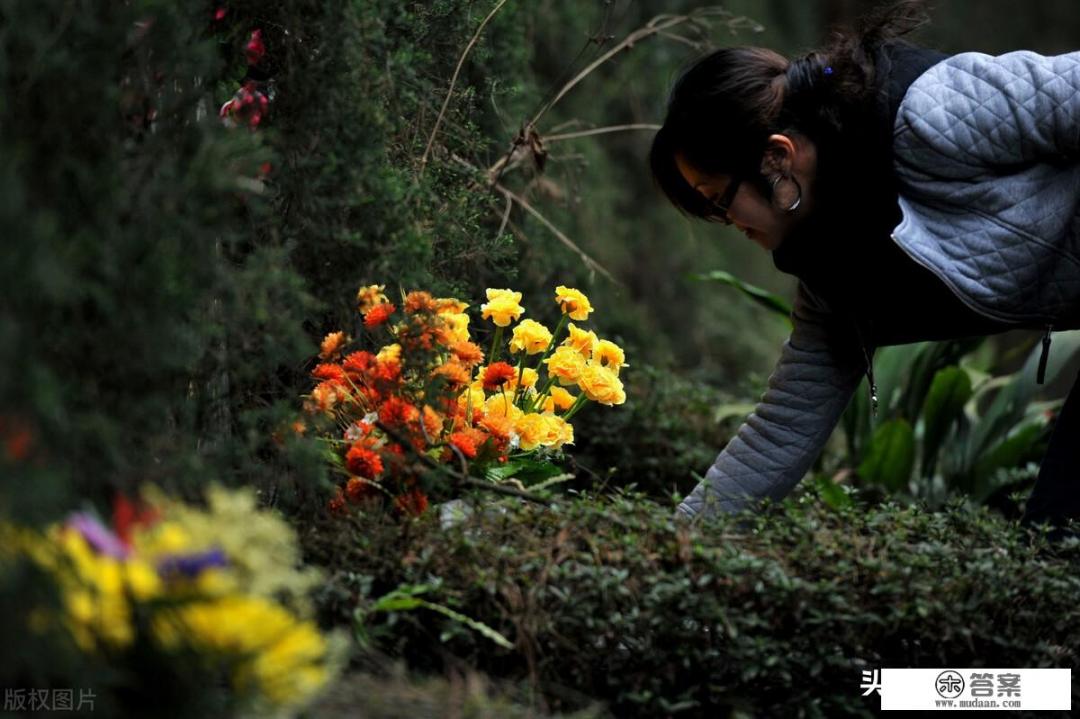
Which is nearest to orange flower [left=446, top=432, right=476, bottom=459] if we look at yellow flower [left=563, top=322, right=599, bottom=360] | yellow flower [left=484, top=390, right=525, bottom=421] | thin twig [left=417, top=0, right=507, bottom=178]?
yellow flower [left=484, top=390, right=525, bottom=421]

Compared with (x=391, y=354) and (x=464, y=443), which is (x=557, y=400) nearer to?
(x=464, y=443)

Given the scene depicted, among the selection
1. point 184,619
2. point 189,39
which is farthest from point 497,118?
point 184,619

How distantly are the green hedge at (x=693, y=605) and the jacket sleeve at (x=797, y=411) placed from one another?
0.51 m

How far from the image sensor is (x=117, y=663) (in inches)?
44.3

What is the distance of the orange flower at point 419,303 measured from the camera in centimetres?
185

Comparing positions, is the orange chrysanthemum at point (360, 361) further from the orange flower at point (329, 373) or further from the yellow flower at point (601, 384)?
the yellow flower at point (601, 384)

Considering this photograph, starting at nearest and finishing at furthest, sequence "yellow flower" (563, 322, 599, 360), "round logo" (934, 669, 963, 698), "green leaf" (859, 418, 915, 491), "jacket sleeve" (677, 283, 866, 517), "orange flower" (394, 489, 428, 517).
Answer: "round logo" (934, 669, 963, 698)
"orange flower" (394, 489, 428, 517)
"yellow flower" (563, 322, 599, 360)
"jacket sleeve" (677, 283, 866, 517)
"green leaf" (859, 418, 915, 491)

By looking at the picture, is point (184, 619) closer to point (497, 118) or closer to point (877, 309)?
point (877, 309)

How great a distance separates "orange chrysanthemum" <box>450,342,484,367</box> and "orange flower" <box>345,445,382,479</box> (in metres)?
0.23

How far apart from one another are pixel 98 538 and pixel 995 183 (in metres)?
1.59

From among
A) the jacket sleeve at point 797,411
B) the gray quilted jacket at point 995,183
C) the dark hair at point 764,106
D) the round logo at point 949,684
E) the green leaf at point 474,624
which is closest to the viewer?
the green leaf at point 474,624

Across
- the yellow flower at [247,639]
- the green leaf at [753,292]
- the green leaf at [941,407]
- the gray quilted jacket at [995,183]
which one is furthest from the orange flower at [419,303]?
the green leaf at [941,407]

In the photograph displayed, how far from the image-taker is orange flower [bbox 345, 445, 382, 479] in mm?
1848

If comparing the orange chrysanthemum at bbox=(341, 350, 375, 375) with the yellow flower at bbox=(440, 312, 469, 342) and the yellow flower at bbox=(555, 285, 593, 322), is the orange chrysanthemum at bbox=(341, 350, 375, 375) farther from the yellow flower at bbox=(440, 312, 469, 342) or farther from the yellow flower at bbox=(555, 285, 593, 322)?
the yellow flower at bbox=(555, 285, 593, 322)
